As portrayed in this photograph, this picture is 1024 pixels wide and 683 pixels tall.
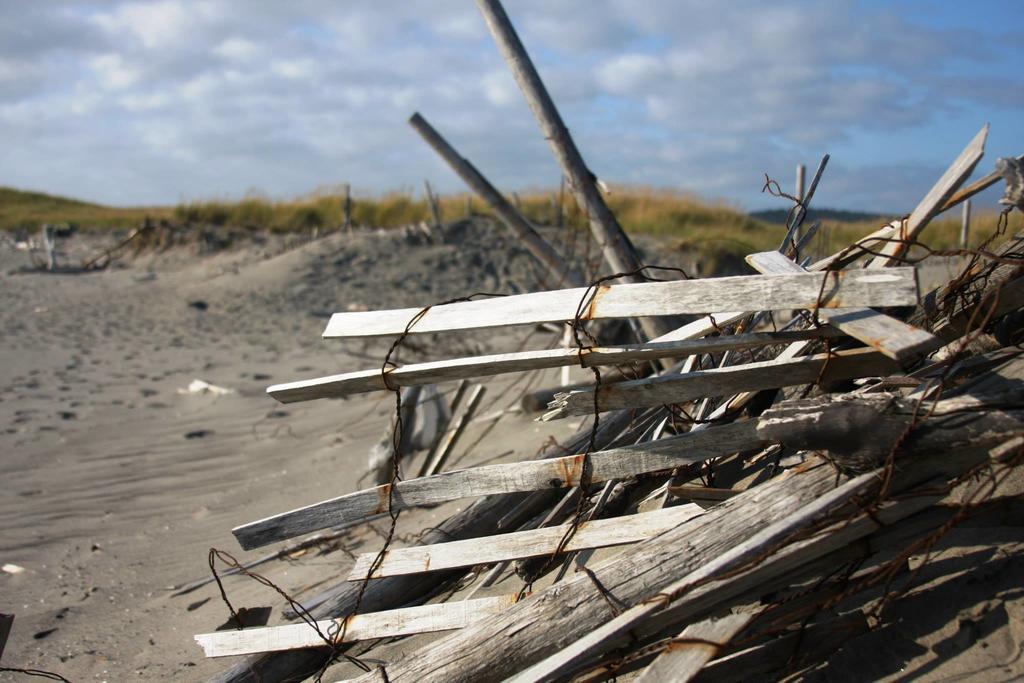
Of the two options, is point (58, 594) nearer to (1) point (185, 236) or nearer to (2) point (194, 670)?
(2) point (194, 670)

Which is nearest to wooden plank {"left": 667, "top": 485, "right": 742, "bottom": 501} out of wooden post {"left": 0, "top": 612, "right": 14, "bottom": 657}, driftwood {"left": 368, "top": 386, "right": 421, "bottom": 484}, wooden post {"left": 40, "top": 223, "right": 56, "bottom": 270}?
wooden post {"left": 0, "top": 612, "right": 14, "bottom": 657}

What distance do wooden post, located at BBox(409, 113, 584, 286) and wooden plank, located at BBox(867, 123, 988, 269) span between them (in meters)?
2.59

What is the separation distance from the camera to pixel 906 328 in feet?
7.22

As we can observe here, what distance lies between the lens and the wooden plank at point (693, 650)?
7.28 feet

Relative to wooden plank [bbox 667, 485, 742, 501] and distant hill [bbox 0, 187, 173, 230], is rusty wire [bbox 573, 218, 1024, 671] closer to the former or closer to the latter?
wooden plank [bbox 667, 485, 742, 501]

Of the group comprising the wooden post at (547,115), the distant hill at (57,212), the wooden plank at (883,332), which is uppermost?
the distant hill at (57,212)

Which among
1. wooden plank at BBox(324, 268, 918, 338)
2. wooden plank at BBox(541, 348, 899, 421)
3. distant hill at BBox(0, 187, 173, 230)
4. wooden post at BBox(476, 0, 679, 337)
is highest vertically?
distant hill at BBox(0, 187, 173, 230)

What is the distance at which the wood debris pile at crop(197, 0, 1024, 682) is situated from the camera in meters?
2.30

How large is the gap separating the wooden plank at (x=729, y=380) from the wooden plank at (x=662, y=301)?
232 mm

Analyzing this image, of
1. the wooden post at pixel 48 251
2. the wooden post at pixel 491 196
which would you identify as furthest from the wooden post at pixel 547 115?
the wooden post at pixel 48 251

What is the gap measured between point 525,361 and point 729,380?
639mm

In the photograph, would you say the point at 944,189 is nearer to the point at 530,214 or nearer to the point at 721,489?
the point at 721,489

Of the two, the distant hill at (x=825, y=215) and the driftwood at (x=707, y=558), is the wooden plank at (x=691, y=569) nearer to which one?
the driftwood at (x=707, y=558)

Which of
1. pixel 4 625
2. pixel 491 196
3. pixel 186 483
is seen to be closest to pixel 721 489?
pixel 4 625
